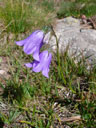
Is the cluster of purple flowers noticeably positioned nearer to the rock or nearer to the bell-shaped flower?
the bell-shaped flower

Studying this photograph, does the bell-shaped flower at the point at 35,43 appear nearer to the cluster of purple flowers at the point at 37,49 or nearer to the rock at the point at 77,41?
the cluster of purple flowers at the point at 37,49

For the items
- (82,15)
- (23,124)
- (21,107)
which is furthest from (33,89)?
(82,15)

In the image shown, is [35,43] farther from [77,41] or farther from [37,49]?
[77,41]

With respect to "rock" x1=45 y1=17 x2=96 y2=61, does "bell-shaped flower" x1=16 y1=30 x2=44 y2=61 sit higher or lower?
higher

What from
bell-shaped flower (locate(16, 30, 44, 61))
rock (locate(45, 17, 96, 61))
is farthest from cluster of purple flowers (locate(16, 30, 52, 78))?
rock (locate(45, 17, 96, 61))

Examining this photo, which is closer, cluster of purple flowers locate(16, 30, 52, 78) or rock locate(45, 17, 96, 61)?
cluster of purple flowers locate(16, 30, 52, 78)

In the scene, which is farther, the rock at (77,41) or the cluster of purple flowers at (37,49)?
the rock at (77,41)

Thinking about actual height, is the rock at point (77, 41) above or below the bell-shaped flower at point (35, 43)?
below

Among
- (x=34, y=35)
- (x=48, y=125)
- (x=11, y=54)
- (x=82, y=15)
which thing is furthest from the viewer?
(x=82, y=15)

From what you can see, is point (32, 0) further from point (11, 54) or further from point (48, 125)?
point (48, 125)

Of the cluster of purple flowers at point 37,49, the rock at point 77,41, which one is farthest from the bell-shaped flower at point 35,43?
the rock at point 77,41

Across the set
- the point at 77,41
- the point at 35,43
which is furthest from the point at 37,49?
the point at 77,41
